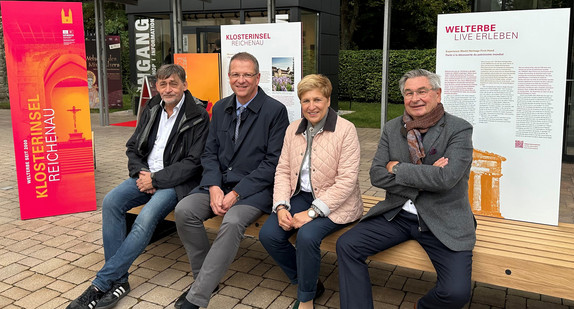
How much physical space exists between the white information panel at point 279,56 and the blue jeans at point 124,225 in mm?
1546

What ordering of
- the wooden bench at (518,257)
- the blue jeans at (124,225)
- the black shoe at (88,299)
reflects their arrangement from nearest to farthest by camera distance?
the wooden bench at (518,257)
the black shoe at (88,299)
the blue jeans at (124,225)

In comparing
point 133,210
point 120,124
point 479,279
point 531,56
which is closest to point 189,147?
point 133,210

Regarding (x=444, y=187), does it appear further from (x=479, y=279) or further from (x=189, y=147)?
(x=189, y=147)

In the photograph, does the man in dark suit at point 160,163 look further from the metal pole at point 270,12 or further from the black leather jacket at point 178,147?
the metal pole at point 270,12

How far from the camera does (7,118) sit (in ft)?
44.0

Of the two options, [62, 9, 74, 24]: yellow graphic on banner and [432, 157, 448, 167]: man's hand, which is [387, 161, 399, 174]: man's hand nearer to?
[432, 157, 448, 167]: man's hand

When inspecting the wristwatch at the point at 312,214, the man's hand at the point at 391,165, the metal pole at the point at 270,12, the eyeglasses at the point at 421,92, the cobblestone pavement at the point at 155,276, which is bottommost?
the cobblestone pavement at the point at 155,276

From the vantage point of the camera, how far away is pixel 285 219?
10.1ft

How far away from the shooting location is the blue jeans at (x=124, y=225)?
3248 millimetres

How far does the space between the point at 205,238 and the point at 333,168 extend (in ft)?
3.17

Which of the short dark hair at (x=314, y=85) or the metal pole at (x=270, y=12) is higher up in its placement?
the metal pole at (x=270, y=12)

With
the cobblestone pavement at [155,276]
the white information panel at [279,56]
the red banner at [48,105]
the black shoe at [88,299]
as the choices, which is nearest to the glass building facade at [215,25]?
the white information panel at [279,56]

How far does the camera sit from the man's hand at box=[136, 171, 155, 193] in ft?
11.9

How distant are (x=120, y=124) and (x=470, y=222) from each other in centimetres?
1027
